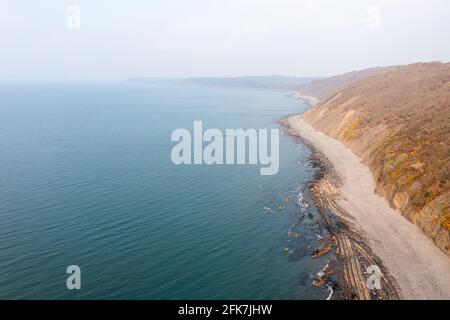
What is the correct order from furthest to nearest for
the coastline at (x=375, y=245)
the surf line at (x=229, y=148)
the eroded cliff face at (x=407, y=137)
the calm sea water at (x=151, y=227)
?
the surf line at (x=229, y=148), the eroded cliff face at (x=407, y=137), the calm sea water at (x=151, y=227), the coastline at (x=375, y=245)

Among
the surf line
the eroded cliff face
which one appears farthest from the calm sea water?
the eroded cliff face

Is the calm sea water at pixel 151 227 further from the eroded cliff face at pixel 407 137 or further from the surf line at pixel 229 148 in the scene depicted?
the eroded cliff face at pixel 407 137

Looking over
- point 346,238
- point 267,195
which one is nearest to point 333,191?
point 267,195

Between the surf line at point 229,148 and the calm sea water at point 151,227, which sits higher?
the surf line at point 229,148

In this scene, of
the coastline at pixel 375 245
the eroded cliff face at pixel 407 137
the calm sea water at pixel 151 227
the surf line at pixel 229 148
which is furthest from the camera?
the surf line at pixel 229 148

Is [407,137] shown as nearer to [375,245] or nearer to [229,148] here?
[375,245]

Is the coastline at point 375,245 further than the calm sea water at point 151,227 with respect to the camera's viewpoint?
No

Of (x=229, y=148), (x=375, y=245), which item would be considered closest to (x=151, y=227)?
(x=375, y=245)

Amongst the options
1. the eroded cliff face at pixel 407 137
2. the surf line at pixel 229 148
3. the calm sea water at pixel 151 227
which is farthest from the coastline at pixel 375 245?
the surf line at pixel 229 148
